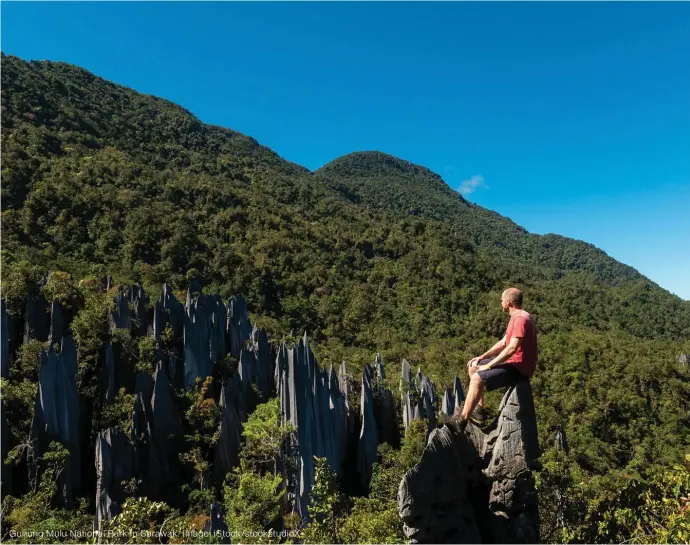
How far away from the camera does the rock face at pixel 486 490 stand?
Result: 492cm

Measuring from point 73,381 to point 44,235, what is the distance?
2926cm

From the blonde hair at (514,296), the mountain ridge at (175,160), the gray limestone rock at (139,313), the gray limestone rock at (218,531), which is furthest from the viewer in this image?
the mountain ridge at (175,160)

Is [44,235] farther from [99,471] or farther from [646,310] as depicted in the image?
[646,310]

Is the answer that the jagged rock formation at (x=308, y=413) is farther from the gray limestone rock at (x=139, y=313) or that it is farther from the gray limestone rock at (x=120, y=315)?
the gray limestone rock at (x=120, y=315)

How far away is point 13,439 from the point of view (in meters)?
17.0

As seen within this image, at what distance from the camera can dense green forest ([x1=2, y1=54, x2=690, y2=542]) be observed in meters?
18.2

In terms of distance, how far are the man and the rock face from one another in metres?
0.25

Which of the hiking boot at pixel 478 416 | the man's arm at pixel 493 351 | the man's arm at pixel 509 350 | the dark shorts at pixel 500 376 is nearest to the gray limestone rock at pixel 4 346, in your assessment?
the hiking boot at pixel 478 416

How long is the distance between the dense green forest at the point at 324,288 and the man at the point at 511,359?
3.78 meters

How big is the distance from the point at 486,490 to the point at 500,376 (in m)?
1.67

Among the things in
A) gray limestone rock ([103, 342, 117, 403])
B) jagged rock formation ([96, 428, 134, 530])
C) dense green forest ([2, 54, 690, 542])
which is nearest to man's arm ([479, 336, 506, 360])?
dense green forest ([2, 54, 690, 542])

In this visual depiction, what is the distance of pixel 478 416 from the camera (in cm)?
573

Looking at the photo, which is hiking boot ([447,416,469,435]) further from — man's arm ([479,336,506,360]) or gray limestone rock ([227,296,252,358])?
gray limestone rock ([227,296,252,358])

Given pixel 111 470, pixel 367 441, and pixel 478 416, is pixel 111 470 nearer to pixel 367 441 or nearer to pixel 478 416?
pixel 367 441
